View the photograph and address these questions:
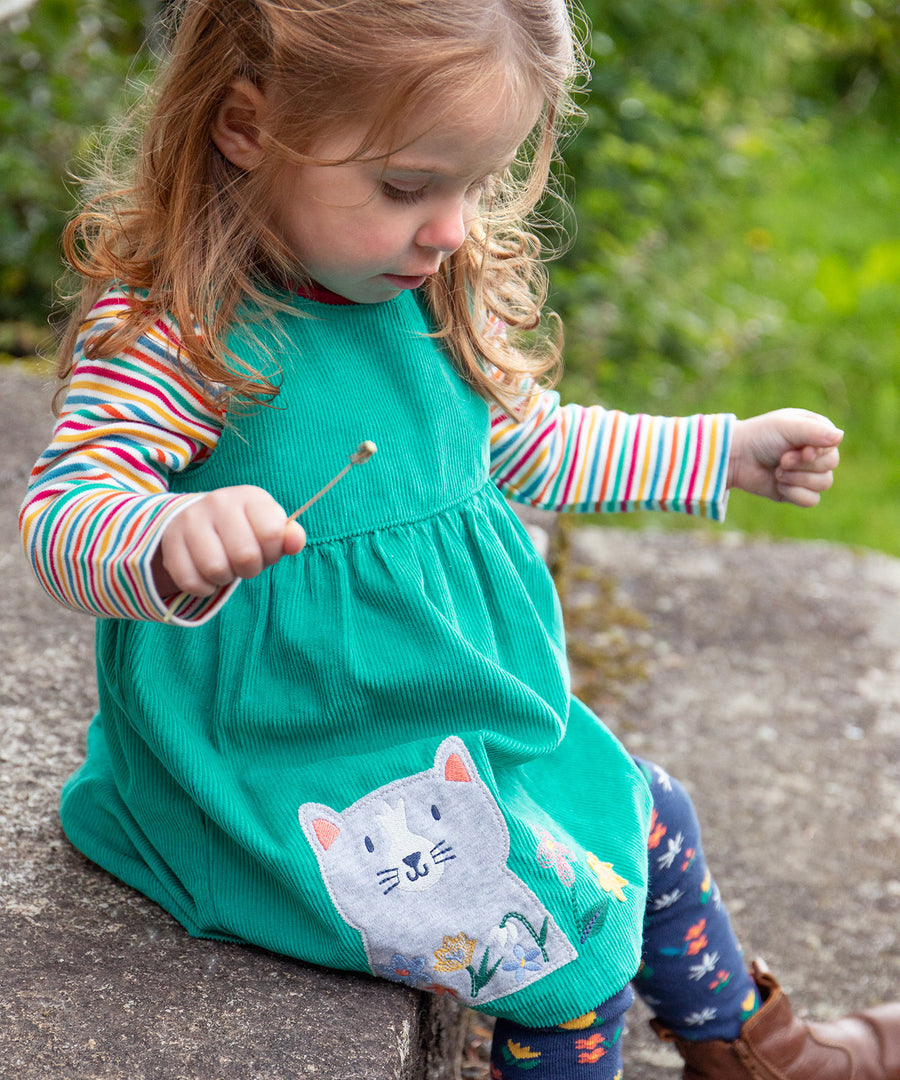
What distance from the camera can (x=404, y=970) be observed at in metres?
1.30

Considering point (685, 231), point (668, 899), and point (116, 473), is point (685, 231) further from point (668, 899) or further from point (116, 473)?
point (116, 473)

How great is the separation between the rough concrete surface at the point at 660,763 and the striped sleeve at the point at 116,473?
1.34 ft

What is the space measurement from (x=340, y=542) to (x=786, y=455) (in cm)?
58

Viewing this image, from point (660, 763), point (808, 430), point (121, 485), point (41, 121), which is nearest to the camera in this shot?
point (121, 485)

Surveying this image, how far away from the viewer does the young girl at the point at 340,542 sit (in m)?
1.21

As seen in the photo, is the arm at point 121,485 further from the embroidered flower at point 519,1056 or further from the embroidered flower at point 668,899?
the embroidered flower at point 668,899

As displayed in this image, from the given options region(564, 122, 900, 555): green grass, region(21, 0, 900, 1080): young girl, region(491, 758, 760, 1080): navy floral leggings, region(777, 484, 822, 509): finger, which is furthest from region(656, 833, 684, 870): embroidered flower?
Result: region(564, 122, 900, 555): green grass

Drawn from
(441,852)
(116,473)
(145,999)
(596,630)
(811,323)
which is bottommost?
(811,323)

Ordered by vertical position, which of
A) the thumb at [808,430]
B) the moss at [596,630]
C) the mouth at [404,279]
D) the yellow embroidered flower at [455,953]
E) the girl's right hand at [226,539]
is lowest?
the moss at [596,630]

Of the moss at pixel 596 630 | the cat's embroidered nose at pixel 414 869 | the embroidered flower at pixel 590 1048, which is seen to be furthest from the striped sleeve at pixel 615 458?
the moss at pixel 596 630

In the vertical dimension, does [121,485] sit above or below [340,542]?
above

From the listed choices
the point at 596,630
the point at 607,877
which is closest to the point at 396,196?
the point at 607,877

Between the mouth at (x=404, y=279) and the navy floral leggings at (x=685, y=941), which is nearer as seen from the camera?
the mouth at (x=404, y=279)

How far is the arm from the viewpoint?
3.62ft
